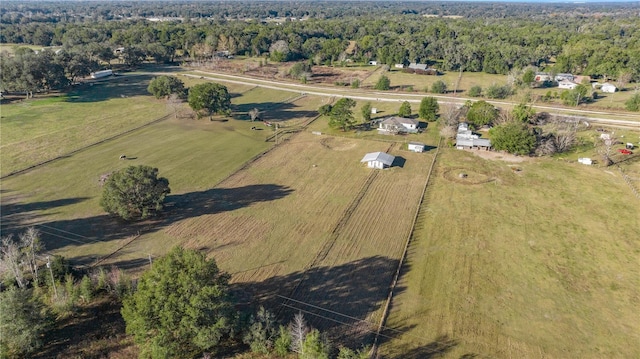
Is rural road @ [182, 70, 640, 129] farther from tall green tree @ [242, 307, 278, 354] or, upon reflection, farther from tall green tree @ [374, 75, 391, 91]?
tall green tree @ [242, 307, 278, 354]

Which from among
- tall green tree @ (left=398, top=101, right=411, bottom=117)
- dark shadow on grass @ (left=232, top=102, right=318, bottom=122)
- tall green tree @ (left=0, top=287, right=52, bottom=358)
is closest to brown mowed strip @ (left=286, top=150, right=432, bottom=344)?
tall green tree @ (left=0, top=287, right=52, bottom=358)

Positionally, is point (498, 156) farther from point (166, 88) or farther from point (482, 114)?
point (166, 88)

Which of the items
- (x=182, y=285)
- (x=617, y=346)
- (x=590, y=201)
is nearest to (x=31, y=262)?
(x=182, y=285)

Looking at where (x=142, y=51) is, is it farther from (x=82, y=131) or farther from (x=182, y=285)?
(x=182, y=285)

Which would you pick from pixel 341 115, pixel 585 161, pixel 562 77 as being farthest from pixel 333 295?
pixel 562 77

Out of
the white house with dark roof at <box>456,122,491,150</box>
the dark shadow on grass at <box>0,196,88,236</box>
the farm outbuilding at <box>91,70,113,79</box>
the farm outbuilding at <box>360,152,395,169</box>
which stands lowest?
the dark shadow on grass at <box>0,196,88,236</box>

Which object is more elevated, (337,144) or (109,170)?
(337,144)

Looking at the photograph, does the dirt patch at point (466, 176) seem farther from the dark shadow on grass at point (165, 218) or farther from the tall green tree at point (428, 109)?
the tall green tree at point (428, 109)
